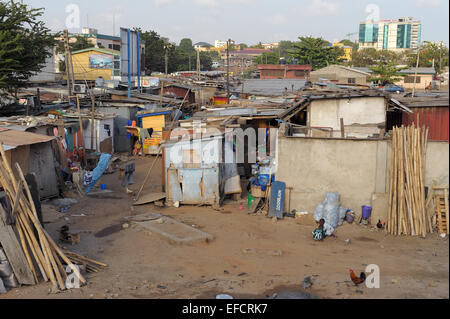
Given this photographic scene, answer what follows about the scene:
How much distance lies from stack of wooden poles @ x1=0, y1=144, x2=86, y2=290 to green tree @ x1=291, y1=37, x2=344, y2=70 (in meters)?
44.9

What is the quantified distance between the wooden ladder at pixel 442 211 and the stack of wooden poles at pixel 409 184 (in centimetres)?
21

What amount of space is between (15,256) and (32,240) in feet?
1.17

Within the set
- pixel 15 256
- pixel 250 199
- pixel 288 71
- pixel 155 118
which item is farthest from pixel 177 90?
pixel 15 256

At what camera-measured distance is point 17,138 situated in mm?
12055

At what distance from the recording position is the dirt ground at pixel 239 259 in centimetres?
696

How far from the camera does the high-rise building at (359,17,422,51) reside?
69.9 meters

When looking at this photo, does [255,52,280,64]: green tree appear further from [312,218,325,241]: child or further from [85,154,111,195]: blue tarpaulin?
[312,218,325,241]: child

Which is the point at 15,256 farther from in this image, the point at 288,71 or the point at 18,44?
the point at 288,71

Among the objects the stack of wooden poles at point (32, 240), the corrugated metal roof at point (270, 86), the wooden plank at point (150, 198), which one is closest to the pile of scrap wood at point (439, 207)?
the wooden plank at point (150, 198)

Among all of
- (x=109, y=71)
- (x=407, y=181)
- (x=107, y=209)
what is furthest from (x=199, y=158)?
(x=109, y=71)

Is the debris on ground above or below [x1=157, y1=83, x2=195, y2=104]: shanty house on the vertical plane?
below

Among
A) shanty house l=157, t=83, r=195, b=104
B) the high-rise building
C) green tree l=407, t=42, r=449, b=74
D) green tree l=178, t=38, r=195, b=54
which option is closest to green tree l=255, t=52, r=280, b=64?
the high-rise building

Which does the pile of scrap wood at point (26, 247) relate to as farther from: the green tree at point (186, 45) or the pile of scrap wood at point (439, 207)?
the green tree at point (186, 45)
